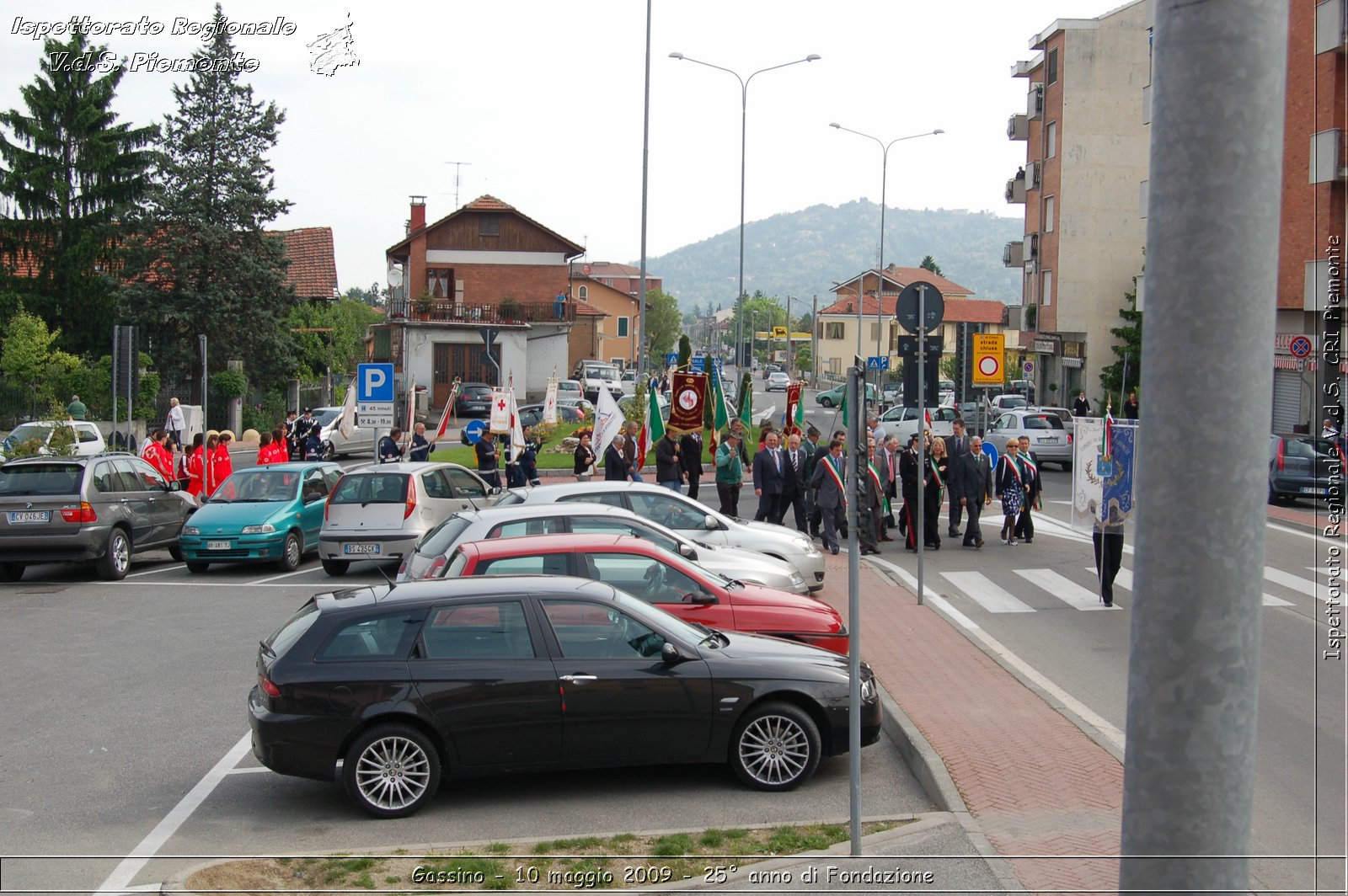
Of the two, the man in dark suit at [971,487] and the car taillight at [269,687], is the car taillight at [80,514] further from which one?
the man in dark suit at [971,487]

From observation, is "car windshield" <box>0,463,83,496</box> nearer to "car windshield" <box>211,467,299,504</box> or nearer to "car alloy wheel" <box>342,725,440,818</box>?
"car windshield" <box>211,467,299,504</box>

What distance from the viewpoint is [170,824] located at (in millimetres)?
7246

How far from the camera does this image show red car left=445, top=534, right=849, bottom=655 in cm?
958

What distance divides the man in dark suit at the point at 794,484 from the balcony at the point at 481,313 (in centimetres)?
4291

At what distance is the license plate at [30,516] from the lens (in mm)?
16422

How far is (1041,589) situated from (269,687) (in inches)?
431

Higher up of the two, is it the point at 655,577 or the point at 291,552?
the point at 655,577

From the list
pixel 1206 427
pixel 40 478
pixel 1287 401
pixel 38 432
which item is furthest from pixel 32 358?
pixel 1206 427

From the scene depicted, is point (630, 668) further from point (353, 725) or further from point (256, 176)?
point (256, 176)

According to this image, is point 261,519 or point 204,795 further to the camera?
point 261,519

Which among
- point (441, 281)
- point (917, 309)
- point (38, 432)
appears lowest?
point (38, 432)

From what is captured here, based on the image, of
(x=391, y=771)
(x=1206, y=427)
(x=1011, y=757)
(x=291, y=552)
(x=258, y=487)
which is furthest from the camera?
(x=258, y=487)

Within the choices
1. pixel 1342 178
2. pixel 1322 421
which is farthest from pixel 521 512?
pixel 1342 178

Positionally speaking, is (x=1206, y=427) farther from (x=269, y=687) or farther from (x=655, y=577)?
(x=655, y=577)
